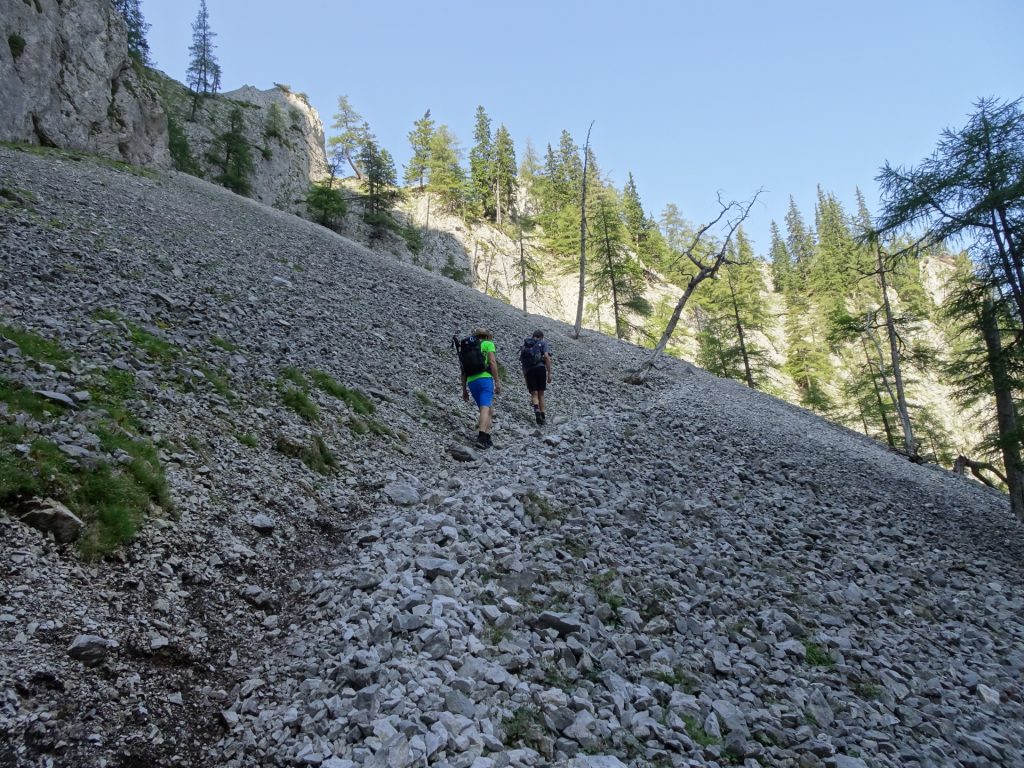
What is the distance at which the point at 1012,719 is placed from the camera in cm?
581

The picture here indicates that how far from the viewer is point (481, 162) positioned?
73.9 meters

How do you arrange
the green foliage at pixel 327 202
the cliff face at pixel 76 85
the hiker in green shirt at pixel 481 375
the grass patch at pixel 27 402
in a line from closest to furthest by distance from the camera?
the grass patch at pixel 27 402
the hiker in green shirt at pixel 481 375
the cliff face at pixel 76 85
the green foliage at pixel 327 202

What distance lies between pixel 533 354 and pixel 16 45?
3268 centimetres

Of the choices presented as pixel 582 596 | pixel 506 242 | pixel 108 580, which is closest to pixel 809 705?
pixel 582 596

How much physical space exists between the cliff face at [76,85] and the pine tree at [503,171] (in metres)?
44.0

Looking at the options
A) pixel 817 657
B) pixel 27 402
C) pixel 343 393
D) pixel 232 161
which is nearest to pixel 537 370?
pixel 343 393

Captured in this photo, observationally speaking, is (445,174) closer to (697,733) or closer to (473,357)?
(473,357)

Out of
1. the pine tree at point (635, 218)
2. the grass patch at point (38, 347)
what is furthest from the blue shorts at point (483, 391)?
the pine tree at point (635, 218)

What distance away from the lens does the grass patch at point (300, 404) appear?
31.6ft

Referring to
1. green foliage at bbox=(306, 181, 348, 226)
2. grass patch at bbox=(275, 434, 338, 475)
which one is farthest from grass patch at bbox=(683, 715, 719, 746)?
green foliage at bbox=(306, 181, 348, 226)

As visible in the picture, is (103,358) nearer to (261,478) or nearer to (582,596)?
(261,478)

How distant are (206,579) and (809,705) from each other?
21.0ft

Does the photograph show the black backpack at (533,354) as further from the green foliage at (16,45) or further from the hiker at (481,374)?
the green foliage at (16,45)


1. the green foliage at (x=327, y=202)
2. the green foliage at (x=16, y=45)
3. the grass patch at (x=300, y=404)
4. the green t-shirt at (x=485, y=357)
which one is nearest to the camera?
the grass patch at (x=300, y=404)
